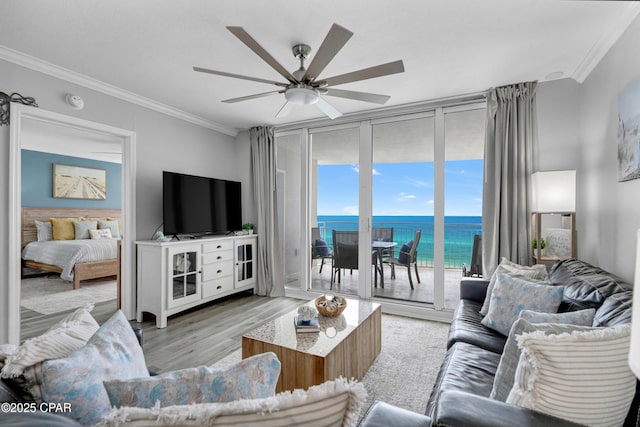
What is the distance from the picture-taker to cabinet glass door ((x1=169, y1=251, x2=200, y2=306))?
320 centimetres

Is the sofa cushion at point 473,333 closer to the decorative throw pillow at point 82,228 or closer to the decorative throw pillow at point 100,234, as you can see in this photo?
the decorative throw pillow at point 100,234

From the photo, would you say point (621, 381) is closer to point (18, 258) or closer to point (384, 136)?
point (384, 136)

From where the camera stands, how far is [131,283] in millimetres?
3246

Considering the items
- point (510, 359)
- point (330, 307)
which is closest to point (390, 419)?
point (510, 359)

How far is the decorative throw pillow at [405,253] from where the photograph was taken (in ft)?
12.5

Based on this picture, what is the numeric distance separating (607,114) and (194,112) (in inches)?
156

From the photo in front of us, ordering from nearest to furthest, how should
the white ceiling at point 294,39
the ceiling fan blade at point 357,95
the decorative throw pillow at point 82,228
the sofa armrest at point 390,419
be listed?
the sofa armrest at point 390,419 → the white ceiling at point 294,39 → the ceiling fan blade at point 357,95 → the decorative throw pillow at point 82,228

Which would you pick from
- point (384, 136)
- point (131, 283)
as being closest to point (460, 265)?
point (384, 136)

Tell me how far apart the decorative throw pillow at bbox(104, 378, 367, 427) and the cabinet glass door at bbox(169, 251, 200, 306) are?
289 centimetres

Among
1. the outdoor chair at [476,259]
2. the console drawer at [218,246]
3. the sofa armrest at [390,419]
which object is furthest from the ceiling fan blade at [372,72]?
the console drawer at [218,246]

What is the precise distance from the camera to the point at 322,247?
13.7 feet

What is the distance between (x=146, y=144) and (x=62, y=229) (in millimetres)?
3808

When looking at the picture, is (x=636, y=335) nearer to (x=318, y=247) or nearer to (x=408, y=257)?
(x=408, y=257)

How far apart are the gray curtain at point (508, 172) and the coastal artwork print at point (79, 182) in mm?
7244
